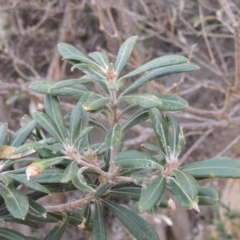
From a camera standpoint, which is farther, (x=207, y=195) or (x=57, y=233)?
(x=57, y=233)

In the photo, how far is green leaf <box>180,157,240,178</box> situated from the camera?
2.22 feet

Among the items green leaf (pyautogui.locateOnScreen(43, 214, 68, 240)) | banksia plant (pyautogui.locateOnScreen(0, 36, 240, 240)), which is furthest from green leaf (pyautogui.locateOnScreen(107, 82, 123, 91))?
green leaf (pyautogui.locateOnScreen(43, 214, 68, 240))

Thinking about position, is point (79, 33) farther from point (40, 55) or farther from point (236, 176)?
point (236, 176)

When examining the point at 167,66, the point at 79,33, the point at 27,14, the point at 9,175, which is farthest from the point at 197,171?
the point at 27,14

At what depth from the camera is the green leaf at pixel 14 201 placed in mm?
656

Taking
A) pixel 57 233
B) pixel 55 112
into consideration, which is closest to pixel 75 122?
pixel 55 112

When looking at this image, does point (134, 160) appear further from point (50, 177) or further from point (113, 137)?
point (50, 177)

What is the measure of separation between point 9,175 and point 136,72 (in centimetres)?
30

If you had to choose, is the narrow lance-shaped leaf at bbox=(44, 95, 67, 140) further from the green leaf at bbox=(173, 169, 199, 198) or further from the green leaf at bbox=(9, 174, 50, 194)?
the green leaf at bbox=(173, 169, 199, 198)

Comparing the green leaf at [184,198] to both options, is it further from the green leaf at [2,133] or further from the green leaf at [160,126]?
the green leaf at [2,133]

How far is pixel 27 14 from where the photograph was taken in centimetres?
316

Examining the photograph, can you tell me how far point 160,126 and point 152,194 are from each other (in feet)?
0.45

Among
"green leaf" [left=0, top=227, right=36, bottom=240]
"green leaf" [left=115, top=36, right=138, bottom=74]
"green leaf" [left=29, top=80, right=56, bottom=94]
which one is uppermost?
"green leaf" [left=115, top=36, right=138, bottom=74]

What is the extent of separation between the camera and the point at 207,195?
0.73 m
